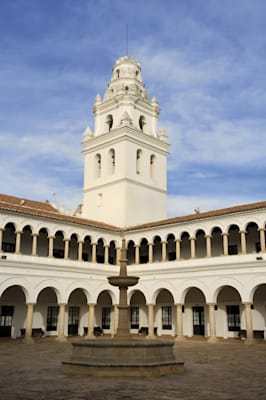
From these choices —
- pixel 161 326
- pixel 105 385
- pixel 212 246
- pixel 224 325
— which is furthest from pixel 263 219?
pixel 105 385

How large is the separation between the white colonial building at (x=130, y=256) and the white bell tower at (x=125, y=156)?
0.09 m

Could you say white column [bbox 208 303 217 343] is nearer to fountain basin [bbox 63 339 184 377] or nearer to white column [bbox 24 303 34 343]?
white column [bbox 24 303 34 343]

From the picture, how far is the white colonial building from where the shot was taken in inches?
1027

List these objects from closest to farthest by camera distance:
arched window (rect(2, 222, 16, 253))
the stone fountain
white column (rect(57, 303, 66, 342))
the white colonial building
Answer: the stone fountain < the white colonial building < white column (rect(57, 303, 66, 342)) < arched window (rect(2, 222, 16, 253))

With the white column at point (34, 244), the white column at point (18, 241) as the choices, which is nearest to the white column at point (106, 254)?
the white column at point (34, 244)

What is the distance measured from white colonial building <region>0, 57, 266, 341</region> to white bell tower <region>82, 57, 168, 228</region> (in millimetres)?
85

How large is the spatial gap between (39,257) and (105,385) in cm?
1752

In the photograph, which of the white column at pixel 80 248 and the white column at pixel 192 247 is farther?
the white column at pixel 80 248

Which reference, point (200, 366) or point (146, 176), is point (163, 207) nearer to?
point (146, 176)

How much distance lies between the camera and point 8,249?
27.9 meters

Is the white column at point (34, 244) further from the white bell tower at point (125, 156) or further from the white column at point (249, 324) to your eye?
the white column at point (249, 324)

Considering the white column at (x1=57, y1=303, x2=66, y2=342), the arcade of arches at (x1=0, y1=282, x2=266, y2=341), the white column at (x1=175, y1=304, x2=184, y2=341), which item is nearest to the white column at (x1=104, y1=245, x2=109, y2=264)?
the arcade of arches at (x1=0, y1=282, x2=266, y2=341)

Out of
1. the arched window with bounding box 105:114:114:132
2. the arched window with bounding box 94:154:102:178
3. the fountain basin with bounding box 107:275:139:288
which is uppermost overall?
the arched window with bounding box 105:114:114:132

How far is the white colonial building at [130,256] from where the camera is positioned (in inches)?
1027
